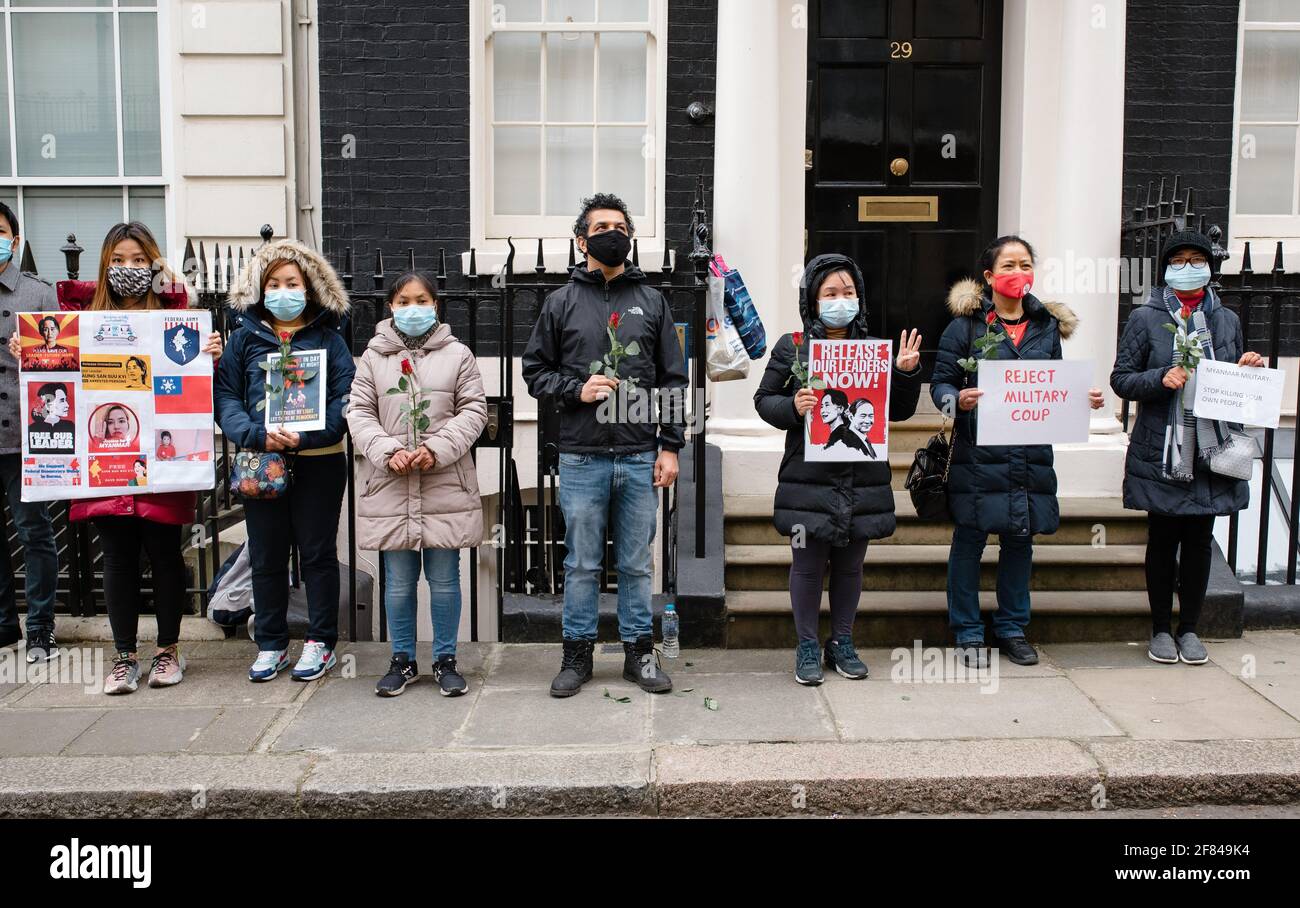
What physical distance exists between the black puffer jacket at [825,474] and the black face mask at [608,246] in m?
0.82

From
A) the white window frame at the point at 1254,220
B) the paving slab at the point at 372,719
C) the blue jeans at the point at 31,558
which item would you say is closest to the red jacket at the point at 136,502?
the blue jeans at the point at 31,558

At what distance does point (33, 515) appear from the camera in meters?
5.55

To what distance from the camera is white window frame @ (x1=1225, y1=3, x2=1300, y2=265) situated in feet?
25.7

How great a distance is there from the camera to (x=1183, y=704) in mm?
4996

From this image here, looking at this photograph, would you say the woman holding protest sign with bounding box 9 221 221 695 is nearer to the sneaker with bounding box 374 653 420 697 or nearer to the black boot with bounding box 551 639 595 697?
the sneaker with bounding box 374 653 420 697

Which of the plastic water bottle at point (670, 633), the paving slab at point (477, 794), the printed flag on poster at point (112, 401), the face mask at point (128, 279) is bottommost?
the paving slab at point (477, 794)

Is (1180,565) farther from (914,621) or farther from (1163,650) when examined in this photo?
(914,621)

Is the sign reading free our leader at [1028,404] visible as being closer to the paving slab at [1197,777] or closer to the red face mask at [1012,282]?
the red face mask at [1012,282]

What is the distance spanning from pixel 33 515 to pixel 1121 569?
5.51 m

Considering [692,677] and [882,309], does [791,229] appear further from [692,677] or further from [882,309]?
[692,677]

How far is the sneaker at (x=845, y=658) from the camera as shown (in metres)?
5.32

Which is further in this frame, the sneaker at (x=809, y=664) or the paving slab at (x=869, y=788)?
the sneaker at (x=809, y=664)

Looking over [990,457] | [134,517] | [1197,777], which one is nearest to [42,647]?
[134,517]

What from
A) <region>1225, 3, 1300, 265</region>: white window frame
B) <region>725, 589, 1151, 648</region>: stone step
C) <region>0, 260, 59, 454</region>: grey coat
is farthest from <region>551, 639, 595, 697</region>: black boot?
<region>1225, 3, 1300, 265</region>: white window frame
